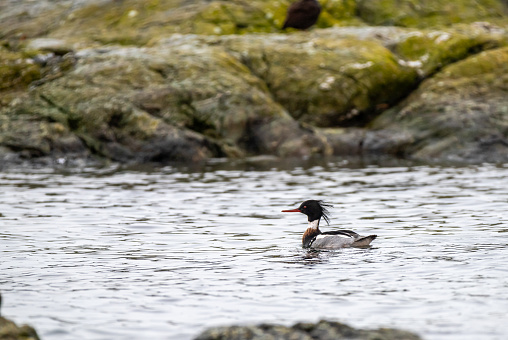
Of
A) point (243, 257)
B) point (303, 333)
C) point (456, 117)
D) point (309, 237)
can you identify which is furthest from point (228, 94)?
point (303, 333)

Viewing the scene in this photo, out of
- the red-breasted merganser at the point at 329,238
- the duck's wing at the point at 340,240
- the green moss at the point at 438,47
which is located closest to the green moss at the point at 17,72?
the green moss at the point at 438,47

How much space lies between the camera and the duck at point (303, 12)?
3812 cm

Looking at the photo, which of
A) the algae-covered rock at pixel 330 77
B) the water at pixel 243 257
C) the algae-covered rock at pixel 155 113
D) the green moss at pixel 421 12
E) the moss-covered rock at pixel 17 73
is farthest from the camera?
the green moss at pixel 421 12

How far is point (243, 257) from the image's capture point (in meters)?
14.2

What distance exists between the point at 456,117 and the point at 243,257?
799 inches

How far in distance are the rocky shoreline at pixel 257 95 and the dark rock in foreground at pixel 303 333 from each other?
76.6 ft

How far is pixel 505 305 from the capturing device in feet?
34.3

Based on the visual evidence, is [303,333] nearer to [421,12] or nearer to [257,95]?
[257,95]

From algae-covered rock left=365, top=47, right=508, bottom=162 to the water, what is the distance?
21.1ft

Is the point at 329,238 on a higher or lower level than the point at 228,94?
higher

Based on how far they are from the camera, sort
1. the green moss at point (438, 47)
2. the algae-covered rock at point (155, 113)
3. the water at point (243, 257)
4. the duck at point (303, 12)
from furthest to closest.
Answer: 1. the duck at point (303, 12)
2. the green moss at point (438, 47)
3. the algae-covered rock at point (155, 113)
4. the water at point (243, 257)

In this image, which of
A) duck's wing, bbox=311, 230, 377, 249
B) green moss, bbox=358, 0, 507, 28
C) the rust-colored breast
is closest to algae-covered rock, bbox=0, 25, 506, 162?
green moss, bbox=358, 0, 507, 28

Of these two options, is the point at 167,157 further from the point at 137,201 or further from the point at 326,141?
the point at 137,201

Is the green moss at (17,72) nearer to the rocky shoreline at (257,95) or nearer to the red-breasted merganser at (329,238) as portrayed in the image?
the rocky shoreline at (257,95)
